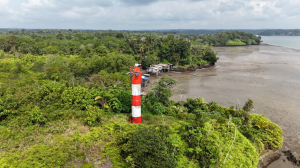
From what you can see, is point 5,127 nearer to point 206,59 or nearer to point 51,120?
point 51,120

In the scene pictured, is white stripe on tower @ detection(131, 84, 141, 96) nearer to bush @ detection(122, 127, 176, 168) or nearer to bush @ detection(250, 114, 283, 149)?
bush @ detection(122, 127, 176, 168)

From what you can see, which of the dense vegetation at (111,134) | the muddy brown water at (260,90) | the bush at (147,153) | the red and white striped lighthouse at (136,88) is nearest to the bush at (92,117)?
the dense vegetation at (111,134)

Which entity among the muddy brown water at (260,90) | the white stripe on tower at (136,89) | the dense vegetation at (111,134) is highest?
the white stripe on tower at (136,89)

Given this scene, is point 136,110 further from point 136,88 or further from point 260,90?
point 260,90

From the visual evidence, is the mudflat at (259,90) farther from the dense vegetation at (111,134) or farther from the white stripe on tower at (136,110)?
the white stripe on tower at (136,110)

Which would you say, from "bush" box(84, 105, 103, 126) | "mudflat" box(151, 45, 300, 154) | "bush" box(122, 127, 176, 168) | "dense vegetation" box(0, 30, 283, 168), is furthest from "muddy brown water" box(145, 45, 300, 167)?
"bush" box(84, 105, 103, 126)

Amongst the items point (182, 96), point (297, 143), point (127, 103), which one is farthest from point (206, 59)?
point (127, 103)

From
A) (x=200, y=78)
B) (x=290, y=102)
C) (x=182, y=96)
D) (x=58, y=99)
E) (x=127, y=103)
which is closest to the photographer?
(x=58, y=99)

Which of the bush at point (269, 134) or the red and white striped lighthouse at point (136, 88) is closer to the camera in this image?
the red and white striped lighthouse at point (136, 88)
